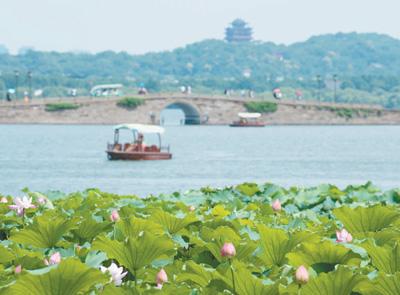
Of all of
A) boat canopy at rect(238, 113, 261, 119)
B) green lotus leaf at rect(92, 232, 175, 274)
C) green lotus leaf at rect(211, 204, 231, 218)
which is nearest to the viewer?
green lotus leaf at rect(92, 232, 175, 274)

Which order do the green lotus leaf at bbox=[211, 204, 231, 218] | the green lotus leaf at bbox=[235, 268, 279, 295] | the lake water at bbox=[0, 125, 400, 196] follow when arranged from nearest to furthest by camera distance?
the green lotus leaf at bbox=[235, 268, 279, 295], the green lotus leaf at bbox=[211, 204, 231, 218], the lake water at bbox=[0, 125, 400, 196]

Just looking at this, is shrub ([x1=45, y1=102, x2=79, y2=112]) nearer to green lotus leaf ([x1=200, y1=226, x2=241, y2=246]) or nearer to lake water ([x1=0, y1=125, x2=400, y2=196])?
lake water ([x1=0, y1=125, x2=400, y2=196])

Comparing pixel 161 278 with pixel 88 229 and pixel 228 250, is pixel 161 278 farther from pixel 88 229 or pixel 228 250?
pixel 88 229

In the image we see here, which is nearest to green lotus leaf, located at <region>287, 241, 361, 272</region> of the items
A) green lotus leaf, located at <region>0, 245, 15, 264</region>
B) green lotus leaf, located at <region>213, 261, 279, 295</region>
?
green lotus leaf, located at <region>213, 261, 279, 295</region>

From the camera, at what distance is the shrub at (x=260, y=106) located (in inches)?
5822

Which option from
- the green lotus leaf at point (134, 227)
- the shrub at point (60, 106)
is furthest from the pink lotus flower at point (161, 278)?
the shrub at point (60, 106)

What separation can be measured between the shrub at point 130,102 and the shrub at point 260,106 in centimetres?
1664

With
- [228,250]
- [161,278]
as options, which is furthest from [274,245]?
[161,278]

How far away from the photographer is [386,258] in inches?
216

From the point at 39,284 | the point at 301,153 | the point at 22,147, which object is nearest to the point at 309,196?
the point at 39,284

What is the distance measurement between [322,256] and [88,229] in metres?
2.27

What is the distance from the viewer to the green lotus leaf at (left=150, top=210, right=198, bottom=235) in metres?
7.47

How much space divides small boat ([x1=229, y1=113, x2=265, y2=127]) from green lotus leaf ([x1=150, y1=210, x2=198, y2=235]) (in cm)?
13283

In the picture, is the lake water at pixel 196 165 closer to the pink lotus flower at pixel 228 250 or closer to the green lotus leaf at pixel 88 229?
the green lotus leaf at pixel 88 229
